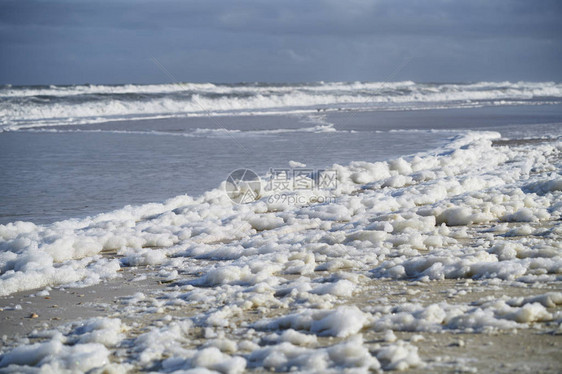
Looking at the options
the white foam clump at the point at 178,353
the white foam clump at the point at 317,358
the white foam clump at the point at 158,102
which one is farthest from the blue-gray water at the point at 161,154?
the white foam clump at the point at 158,102

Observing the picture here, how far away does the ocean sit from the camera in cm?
324

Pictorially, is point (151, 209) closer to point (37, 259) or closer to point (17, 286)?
point (37, 259)

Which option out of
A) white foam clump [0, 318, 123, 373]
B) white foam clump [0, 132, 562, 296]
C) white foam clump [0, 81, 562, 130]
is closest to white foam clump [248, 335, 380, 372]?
white foam clump [0, 318, 123, 373]

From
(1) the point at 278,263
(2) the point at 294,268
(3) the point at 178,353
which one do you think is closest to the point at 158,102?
(1) the point at 278,263

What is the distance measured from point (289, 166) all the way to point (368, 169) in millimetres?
1666

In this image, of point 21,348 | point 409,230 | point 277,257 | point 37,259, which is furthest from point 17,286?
point 409,230

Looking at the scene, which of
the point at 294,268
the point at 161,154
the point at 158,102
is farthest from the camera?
the point at 158,102

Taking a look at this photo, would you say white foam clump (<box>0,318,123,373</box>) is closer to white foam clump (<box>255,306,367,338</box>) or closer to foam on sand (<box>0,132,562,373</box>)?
foam on sand (<box>0,132,562,373</box>)

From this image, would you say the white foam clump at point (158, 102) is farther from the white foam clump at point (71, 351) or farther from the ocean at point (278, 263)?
the white foam clump at point (71, 351)

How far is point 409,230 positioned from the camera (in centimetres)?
591

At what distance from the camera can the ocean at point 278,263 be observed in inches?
128

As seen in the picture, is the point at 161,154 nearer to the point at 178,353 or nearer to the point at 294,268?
the point at 294,268

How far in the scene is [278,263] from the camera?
5008 mm

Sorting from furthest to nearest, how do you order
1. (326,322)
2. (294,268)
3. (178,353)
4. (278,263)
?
(278,263)
(294,268)
(326,322)
(178,353)
